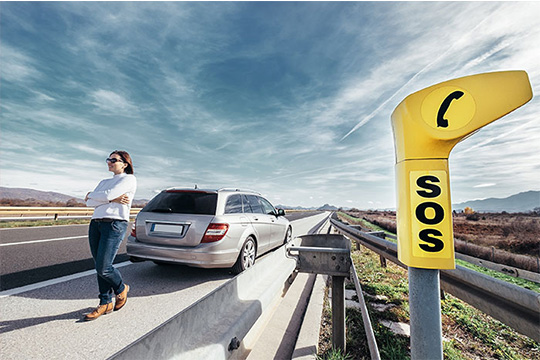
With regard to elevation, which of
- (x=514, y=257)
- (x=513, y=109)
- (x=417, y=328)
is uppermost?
(x=513, y=109)

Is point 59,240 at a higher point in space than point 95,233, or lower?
lower

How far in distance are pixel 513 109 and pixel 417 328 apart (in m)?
0.98

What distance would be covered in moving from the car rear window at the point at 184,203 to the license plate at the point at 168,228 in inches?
11.0

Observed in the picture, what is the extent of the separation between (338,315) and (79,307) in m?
3.34

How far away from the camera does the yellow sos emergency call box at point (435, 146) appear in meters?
0.98

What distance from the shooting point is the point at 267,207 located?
23.9 ft

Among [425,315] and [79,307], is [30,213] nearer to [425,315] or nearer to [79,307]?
[79,307]

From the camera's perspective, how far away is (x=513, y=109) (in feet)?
3.15

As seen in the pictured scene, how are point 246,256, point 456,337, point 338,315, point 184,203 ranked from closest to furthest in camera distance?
point 338,315
point 456,337
point 184,203
point 246,256

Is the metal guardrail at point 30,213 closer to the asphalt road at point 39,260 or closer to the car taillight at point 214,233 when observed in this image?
the asphalt road at point 39,260

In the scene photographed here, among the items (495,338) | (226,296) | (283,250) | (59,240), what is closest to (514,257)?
(495,338)

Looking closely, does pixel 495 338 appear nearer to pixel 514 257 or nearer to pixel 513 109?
pixel 513 109

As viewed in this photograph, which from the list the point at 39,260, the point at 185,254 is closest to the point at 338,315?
the point at 185,254

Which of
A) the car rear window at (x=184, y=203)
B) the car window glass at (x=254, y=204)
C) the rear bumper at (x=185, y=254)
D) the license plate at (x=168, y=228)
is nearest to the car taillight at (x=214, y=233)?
the rear bumper at (x=185, y=254)
